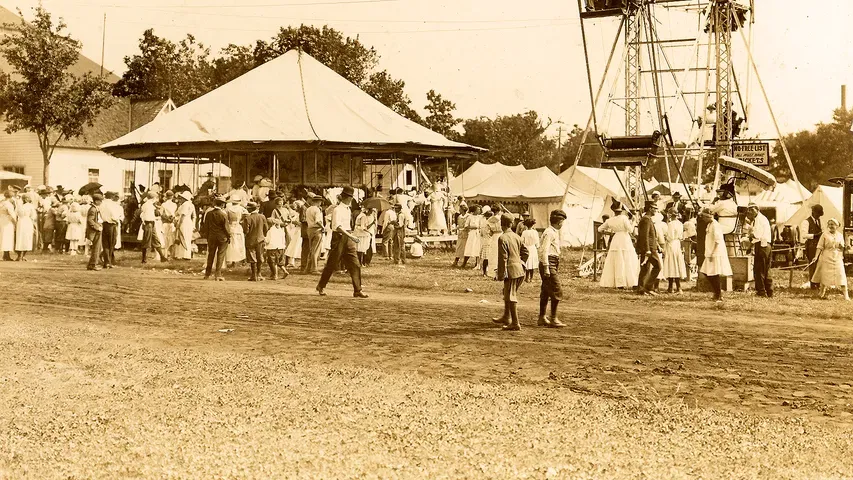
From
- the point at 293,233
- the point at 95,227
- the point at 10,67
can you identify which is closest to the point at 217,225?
the point at 95,227

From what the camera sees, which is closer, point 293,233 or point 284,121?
point 293,233

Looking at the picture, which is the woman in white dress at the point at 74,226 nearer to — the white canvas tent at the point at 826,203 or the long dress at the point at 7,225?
the long dress at the point at 7,225

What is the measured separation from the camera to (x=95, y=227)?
19.7 meters

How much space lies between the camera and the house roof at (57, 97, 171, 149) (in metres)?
50.6

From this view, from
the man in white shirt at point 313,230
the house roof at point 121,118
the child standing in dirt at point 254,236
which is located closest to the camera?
the child standing in dirt at point 254,236

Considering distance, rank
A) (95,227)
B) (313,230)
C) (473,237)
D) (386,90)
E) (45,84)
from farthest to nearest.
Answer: (386,90), (45,84), (473,237), (313,230), (95,227)

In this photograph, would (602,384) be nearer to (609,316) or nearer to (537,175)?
(609,316)

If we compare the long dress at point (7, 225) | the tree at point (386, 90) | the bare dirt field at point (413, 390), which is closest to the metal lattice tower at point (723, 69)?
the bare dirt field at point (413, 390)

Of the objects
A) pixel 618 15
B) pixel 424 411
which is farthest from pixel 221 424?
pixel 618 15

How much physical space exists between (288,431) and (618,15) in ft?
61.5

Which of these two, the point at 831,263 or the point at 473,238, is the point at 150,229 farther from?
the point at 831,263

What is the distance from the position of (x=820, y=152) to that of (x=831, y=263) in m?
26.5

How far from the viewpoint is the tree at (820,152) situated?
39219 millimetres

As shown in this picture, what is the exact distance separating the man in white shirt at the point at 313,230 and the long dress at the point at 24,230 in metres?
7.57
